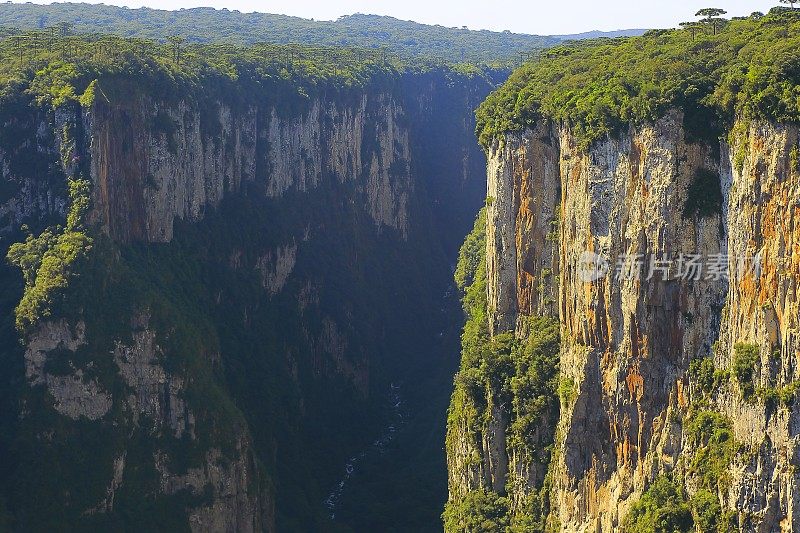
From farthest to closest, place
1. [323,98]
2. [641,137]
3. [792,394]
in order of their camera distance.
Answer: [323,98]
[641,137]
[792,394]

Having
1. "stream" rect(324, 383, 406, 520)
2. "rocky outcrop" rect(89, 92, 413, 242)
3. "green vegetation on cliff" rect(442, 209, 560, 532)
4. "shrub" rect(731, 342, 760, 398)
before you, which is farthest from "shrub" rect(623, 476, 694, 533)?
"rocky outcrop" rect(89, 92, 413, 242)

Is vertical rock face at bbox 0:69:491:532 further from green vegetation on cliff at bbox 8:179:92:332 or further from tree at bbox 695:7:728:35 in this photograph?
tree at bbox 695:7:728:35

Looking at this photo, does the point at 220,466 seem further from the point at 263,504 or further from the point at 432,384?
the point at 432,384

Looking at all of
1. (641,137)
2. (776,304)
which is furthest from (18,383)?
(776,304)

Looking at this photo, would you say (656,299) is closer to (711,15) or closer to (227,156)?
(711,15)

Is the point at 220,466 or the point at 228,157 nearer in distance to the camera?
the point at 220,466

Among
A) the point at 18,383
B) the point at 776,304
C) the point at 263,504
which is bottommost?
the point at 263,504

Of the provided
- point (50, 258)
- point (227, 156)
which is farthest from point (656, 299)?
point (227, 156)
